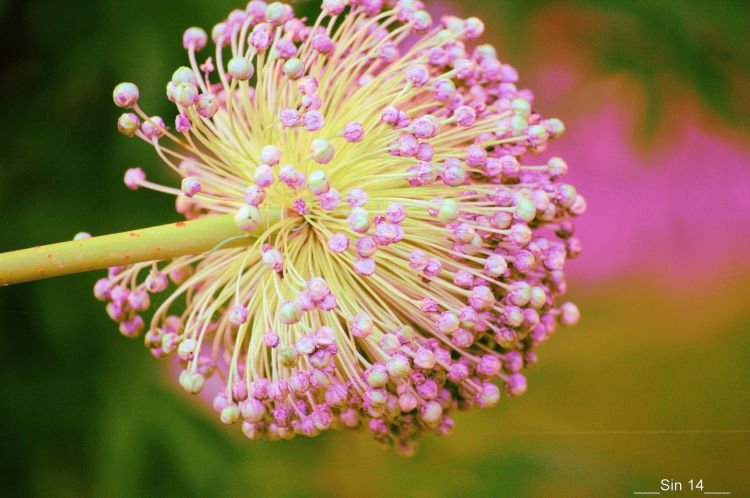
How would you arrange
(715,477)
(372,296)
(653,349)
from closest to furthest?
(372,296) → (715,477) → (653,349)

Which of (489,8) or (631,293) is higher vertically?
(489,8)

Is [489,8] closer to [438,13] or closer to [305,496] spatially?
[438,13]

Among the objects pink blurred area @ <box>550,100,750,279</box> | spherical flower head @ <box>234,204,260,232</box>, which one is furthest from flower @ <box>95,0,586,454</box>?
pink blurred area @ <box>550,100,750,279</box>

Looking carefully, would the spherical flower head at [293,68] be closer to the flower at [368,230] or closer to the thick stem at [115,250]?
the flower at [368,230]

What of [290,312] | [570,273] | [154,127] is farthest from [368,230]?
[570,273]

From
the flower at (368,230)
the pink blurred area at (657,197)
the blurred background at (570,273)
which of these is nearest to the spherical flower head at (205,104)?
the flower at (368,230)

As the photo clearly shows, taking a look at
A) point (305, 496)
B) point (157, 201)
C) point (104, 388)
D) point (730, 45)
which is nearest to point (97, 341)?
point (104, 388)

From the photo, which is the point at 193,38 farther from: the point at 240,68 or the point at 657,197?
the point at 657,197
